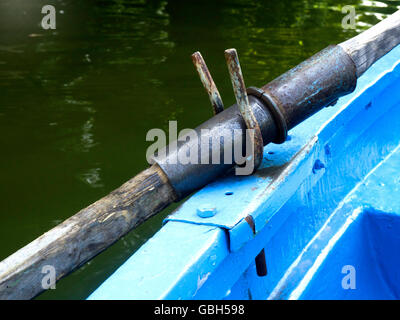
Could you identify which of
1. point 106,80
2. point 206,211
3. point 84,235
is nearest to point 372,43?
point 206,211

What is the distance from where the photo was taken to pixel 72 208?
2.91 meters

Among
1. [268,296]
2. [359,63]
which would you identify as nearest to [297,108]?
[359,63]

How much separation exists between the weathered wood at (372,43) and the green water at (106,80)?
141 centimetres

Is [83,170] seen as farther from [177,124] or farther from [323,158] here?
[323,158]

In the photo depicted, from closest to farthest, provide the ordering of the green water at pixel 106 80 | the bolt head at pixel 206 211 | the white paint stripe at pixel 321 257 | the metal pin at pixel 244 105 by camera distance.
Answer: the bolt head at pixel 206 211
the metal pin at pixel 244 105
the white paint stripe at pixel 321 257
the green water at pixel 106 80

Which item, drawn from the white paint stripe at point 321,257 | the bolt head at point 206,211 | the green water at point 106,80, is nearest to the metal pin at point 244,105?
the bolt head at point 206,211

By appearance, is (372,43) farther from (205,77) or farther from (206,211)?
(206,211)

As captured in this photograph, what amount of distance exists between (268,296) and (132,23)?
5.15 m

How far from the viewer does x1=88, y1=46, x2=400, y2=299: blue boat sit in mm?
1191

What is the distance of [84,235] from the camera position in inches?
48.6

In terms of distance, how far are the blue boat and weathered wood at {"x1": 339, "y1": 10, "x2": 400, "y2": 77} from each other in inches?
5.4

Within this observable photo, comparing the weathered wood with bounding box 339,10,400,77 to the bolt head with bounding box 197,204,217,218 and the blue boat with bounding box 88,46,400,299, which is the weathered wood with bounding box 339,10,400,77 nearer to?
the blue boat with bounding box 88,46,400,299

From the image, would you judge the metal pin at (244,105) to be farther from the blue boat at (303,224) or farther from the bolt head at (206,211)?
the bolt head at (206,211)

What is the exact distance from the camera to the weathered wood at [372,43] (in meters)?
1.88
